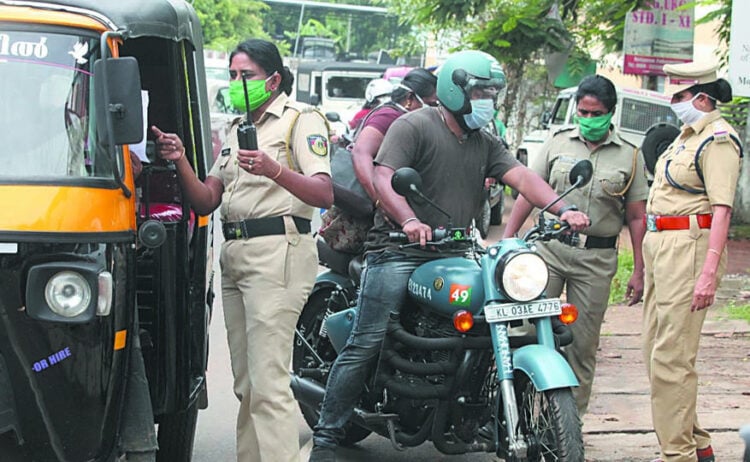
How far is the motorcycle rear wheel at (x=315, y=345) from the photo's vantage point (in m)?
6.16

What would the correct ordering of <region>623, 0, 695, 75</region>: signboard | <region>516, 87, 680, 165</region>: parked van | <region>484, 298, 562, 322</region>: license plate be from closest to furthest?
<region>484, 298, 562, 322</region>: license plate → <region>623, 0, 695, 75</region>: signboard → <region>516, 87, 680, 165</region>: parked van

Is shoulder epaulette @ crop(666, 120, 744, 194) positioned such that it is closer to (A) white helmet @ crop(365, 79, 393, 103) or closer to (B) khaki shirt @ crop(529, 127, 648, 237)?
(B) khaki shirt @ crop(529, 127, 648, 237)

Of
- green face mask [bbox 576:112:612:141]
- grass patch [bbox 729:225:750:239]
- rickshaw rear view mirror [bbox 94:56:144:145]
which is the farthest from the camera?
grass patch [bbox 729:225:750:239]

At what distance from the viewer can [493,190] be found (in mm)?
16797

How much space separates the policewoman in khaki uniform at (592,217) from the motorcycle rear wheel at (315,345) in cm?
110

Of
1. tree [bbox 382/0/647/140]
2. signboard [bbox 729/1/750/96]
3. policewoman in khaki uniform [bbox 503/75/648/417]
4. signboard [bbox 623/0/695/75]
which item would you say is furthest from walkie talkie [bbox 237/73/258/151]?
tree [bbox 382/0/647/140]

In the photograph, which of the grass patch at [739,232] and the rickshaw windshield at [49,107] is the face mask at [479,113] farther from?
the grass patch at [739,232]

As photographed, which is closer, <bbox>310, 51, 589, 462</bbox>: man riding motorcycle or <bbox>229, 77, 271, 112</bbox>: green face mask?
<bbox>229, 77, 271, 112</bbox>: green face mask

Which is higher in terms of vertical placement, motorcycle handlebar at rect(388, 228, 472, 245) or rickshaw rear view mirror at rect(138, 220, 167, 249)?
rickshaw rear view mirror at rect(138, 220, 167, 249)

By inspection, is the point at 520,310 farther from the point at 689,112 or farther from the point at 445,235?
the point at 689,112

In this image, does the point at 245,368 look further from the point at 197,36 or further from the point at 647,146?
the point at 647,146

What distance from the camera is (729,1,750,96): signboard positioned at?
8617 mm

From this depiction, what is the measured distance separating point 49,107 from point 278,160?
107 cm

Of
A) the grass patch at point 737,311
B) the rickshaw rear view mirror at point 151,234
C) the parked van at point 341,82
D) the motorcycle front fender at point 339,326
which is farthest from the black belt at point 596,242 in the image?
the parked van at point 341,82
